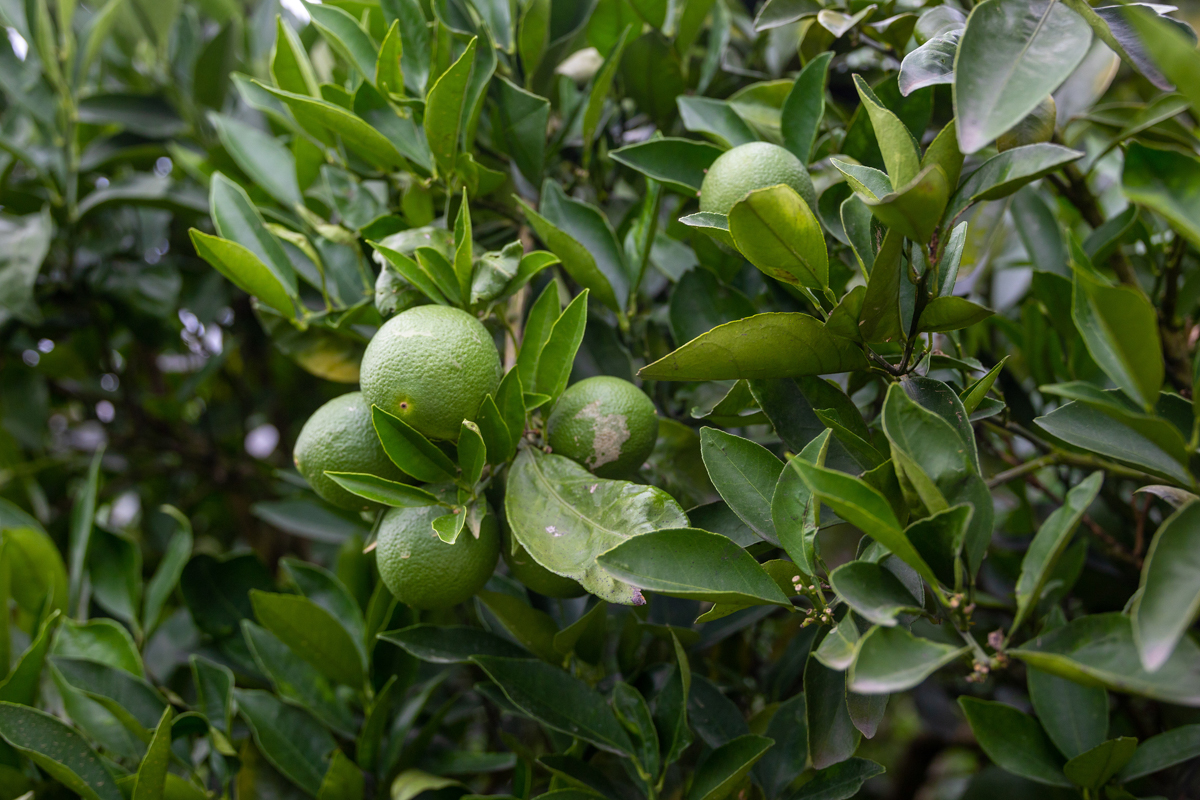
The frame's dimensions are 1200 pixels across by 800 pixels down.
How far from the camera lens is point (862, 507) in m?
0.54

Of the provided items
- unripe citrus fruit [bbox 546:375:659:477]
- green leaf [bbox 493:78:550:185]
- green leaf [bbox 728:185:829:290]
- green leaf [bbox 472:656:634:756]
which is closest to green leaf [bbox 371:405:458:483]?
unripe citrus fruit [bbox 546:375:659:477]

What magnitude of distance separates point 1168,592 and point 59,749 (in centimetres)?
106

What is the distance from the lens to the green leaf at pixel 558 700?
0.83 metres

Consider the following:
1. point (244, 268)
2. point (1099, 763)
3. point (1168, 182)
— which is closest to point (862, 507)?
point (1168, 182)

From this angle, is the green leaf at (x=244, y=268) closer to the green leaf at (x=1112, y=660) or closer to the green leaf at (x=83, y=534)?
the green leaf at (x=83, y=534)

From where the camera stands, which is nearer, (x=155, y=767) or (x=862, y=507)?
(x=862, y=507)

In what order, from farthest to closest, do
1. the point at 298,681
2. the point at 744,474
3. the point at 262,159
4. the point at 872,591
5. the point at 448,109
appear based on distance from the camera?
1. the point at 262,159
2. the point at 298,681
3. the point at 448,109
4. the point at 744,474
5. the point at 872,591

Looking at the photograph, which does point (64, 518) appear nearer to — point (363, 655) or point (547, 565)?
point (363, 655)

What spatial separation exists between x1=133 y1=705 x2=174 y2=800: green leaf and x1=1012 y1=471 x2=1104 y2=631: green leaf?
80 centimetres

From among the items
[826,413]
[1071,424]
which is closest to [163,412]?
[826,413]

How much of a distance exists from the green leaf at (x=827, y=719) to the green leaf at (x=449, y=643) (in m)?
0.35

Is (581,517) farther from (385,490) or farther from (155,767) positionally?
(155,767)

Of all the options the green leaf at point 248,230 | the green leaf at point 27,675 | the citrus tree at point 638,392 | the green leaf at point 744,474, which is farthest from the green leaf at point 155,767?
the green leaf at point 744,474

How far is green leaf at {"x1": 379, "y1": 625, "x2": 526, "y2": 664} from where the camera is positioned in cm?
87
